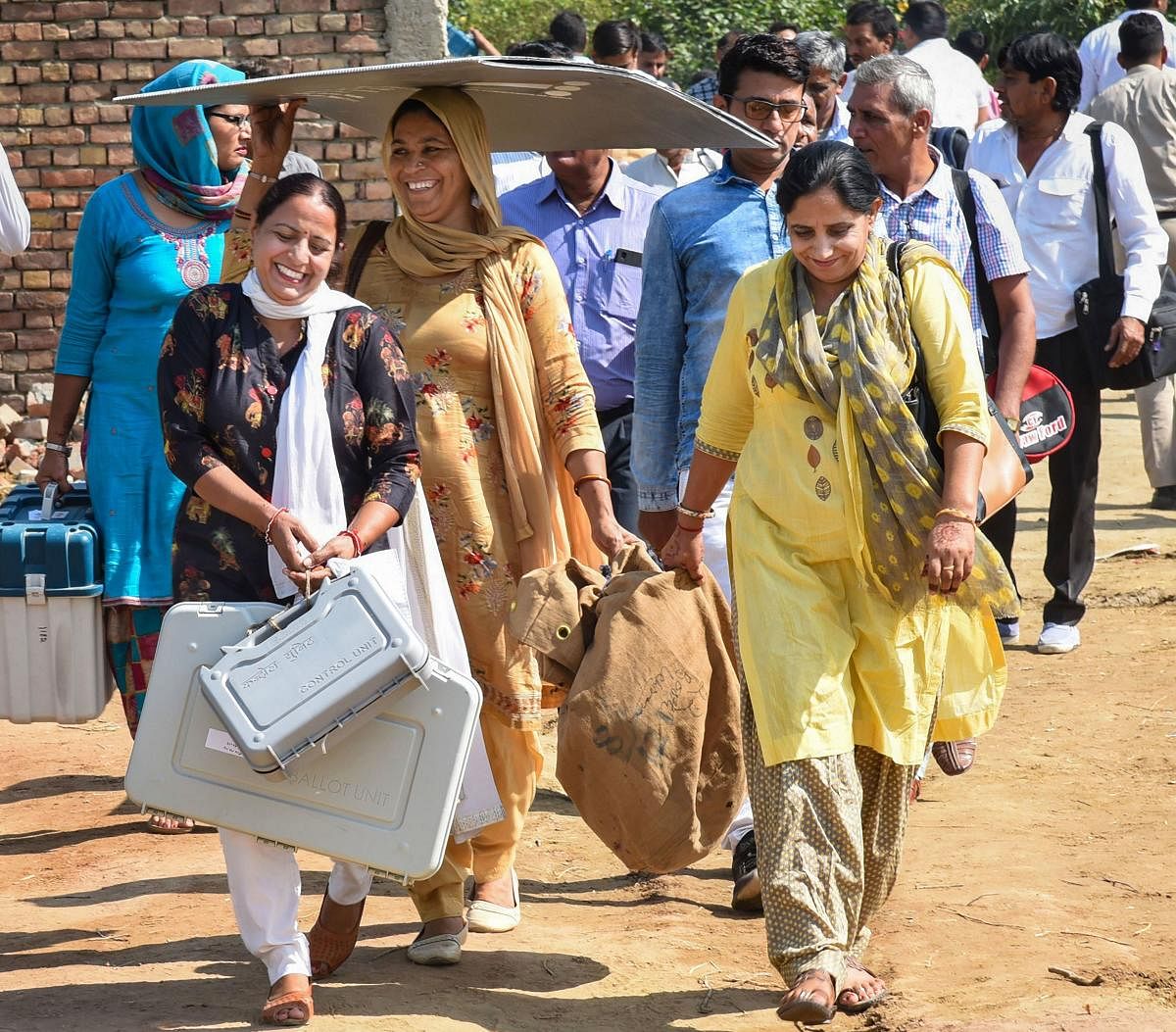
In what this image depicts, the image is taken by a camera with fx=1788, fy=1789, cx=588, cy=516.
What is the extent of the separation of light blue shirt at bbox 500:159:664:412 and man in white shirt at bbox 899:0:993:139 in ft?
13.4

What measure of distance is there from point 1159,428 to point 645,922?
6.06m

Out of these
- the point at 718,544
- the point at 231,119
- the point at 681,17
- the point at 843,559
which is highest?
the point at 681,17

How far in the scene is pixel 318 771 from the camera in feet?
12.3

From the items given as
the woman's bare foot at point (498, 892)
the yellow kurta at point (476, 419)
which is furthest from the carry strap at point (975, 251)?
the woman's bare foot at point (498, 892)

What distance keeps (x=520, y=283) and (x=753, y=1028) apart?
1921mm

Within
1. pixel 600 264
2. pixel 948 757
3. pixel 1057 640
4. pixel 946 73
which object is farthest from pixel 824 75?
pixel 948 757

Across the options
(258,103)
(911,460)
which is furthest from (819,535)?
(258,103)

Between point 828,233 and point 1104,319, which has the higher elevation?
point 828,233

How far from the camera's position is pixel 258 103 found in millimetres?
4477

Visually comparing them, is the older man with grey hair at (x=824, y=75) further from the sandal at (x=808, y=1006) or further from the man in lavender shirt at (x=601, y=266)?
the sandal at (x=808, y=1006)

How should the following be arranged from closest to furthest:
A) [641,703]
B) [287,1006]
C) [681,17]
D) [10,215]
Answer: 1. [287,1006]
2. [641,703]
3. [10,215]
4. [681,17]

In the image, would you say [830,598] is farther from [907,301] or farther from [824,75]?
[824,75]

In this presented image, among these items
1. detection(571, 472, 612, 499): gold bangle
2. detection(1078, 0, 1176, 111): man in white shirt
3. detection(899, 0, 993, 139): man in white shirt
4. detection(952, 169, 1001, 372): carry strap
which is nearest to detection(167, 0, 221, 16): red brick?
detection(899, 0, 993, 139): man in white shirt

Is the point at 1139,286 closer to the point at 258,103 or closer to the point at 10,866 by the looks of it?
the point at 258,103
